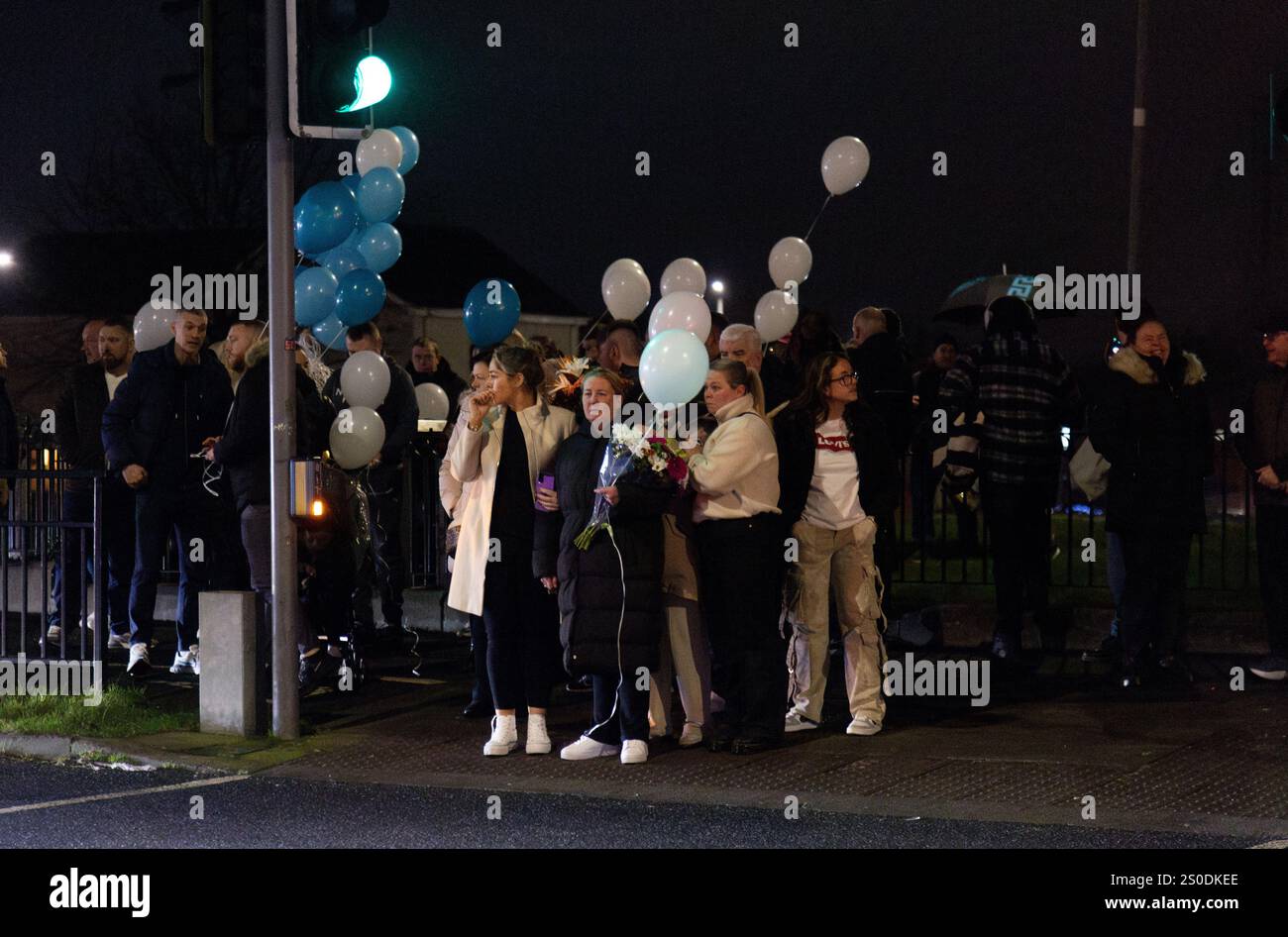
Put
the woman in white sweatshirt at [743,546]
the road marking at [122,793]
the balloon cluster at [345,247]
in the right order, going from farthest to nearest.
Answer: the balloon cluster at [345,247] < the woman in white sweatshirt at [743,546] < the road marking at [122,793]

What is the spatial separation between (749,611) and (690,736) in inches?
27.3

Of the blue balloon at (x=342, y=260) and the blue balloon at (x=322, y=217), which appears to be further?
the blue balloon at (x=342, y=260)

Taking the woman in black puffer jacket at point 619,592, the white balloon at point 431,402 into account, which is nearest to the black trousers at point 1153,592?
the woman in black puffer jacket at point 619,592

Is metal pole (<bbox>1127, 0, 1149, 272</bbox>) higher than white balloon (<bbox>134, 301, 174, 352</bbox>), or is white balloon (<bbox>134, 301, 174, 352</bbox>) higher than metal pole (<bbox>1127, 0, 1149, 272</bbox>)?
metal pole (<bbox>1127, 0, 1149, 272</bbox>)

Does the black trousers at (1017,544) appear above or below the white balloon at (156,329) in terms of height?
below

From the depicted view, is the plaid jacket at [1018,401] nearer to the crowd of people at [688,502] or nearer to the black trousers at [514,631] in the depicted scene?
the crowd of people at [688,502]

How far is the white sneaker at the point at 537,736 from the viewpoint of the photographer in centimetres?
830

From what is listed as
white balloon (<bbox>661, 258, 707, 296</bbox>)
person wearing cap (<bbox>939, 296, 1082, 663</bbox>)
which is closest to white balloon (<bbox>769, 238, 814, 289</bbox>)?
white balloon (<bbox>661, 258, 707, 296</bbox>)

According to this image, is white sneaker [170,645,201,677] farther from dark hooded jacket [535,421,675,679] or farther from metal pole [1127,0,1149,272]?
metal pole [1127,0,1149,272]

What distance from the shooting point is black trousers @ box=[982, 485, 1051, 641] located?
10.5 meters

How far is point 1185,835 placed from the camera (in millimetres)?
6453

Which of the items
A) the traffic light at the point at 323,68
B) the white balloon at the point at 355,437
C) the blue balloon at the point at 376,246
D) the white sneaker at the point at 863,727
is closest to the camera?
the traffic light at the point at 323,68

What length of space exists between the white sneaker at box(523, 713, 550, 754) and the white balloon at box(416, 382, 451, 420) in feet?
16.9

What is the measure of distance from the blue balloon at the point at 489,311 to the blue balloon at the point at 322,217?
3.44 feet
